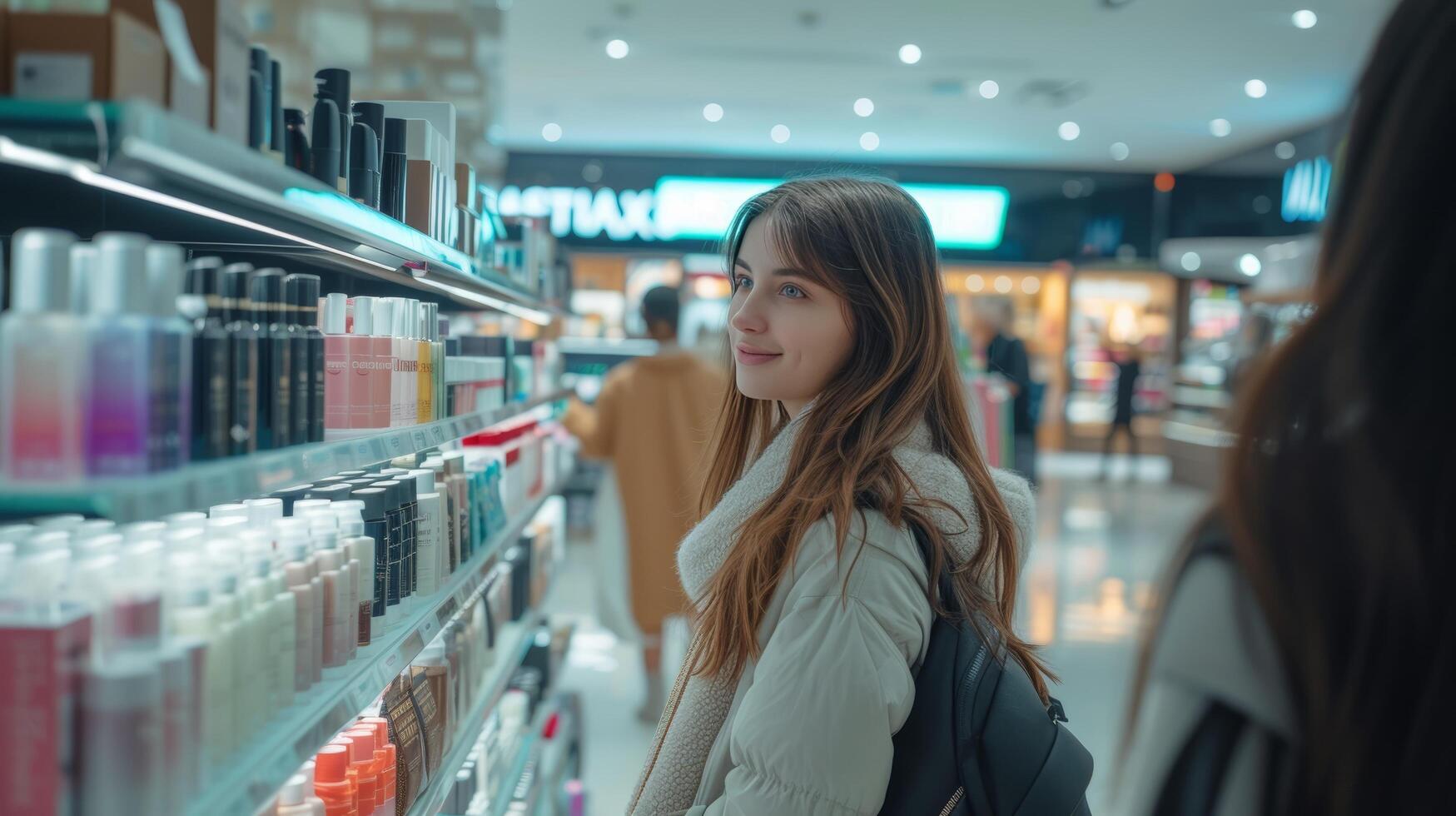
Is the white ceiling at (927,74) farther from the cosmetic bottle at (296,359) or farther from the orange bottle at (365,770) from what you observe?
the cosmetic bottle at (296,359)

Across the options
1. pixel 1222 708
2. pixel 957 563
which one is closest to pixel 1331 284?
pixel 1222 708

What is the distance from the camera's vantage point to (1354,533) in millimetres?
665

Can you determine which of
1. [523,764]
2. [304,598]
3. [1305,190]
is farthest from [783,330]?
[1305,190]

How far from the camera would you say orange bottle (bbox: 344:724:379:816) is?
1543 millimetres

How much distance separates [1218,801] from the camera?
699 mm

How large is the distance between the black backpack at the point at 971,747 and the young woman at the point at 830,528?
0.14 feet

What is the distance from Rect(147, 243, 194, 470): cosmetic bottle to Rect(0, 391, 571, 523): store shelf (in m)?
0.02

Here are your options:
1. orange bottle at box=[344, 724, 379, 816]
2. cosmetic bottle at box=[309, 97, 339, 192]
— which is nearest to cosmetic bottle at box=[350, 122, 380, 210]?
cosmetic bottle at box=[309, 97, 339, 192]

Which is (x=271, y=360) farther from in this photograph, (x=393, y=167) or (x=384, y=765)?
(x=384, y=765)

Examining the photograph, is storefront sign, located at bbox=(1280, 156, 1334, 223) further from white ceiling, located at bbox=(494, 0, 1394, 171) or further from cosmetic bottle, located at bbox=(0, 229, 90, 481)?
cosmetic bottle, located at bbox=(0, 229, 90, 481)

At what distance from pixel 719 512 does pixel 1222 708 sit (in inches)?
32.4

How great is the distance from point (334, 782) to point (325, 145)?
889 mm

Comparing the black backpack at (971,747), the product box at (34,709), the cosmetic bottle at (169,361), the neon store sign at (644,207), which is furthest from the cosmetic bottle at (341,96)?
the neon store sign at (644,207)

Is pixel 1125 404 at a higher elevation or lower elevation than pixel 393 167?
lower
